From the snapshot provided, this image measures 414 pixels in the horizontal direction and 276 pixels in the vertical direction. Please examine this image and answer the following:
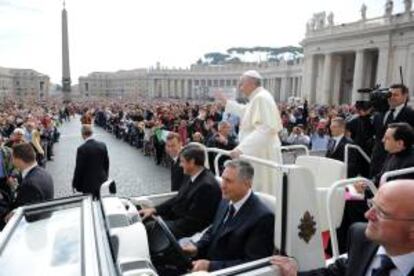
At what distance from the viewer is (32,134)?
35.2ft

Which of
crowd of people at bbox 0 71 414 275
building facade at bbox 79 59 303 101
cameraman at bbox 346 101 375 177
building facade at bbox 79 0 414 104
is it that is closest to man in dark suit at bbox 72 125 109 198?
crowd of people at bbox 0 71 414 275

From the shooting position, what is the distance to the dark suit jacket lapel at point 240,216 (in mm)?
2984

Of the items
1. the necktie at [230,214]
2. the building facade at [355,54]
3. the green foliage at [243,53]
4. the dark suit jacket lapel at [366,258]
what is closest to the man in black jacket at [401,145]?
the necktie at [230,214]

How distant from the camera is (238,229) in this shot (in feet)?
9.68

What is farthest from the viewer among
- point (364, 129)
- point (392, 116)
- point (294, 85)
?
point (294, 85)

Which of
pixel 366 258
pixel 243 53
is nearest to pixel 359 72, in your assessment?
pixel 366 258

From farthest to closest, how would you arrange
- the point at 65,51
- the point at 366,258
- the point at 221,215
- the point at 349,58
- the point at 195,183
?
1. the point at 349,58
2. the point at 65,51
3. the point at 195,183
4. the point at 221,215
5. the point at 366,258

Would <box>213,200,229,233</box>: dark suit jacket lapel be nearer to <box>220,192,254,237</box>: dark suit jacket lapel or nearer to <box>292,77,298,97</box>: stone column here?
<box>220,192,254,237</box>: dark suit jacket lapel

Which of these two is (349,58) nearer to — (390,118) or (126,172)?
(126,172)

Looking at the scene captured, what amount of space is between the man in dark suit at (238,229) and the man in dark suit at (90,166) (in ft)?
11.6

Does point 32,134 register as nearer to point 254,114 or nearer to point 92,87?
point 254,114

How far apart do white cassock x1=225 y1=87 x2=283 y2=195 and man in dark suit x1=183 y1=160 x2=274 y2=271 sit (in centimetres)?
114

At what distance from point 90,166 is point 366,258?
516 centimetres

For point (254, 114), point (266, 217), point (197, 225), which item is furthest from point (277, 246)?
point (254, 114)
